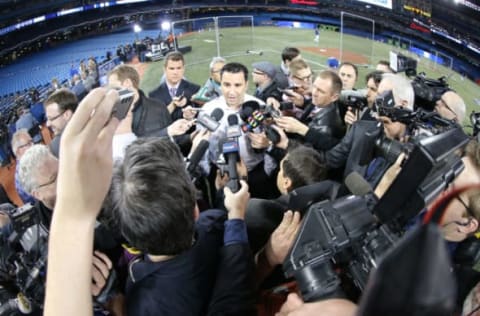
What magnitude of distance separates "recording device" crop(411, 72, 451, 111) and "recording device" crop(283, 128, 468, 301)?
5.83ft

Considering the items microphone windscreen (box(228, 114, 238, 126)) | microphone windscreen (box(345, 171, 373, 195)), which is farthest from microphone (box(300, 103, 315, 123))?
microphone windscreen (box(345, 171, 373, 195))

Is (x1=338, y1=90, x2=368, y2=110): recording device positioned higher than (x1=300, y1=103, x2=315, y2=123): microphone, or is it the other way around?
(x1=338, y1=90, x2=368, y2=110): recording device

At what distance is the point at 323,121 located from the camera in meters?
3.01

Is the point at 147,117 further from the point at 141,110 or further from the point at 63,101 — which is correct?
the point at 63,101

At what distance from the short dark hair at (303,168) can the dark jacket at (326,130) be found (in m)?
0.79

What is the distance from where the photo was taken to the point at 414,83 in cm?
248

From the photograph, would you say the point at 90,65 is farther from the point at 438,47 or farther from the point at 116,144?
the point at 438,47

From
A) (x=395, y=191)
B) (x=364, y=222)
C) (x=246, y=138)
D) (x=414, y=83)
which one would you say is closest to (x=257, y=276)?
(x=364, y=222)

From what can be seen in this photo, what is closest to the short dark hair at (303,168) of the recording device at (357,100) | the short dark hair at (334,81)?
the recording device at (357,100)

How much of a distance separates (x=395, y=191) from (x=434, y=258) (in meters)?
0.37

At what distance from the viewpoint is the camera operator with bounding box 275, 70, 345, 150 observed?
106 inches

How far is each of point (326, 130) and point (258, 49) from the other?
743 cm

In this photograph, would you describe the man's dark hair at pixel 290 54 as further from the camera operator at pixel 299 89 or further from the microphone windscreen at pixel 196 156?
the microphone windscreen at pixel 196 156

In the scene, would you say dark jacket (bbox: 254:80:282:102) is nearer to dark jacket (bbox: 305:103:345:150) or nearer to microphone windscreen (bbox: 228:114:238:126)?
dark jacket (bbox: 305:103:345:150)
